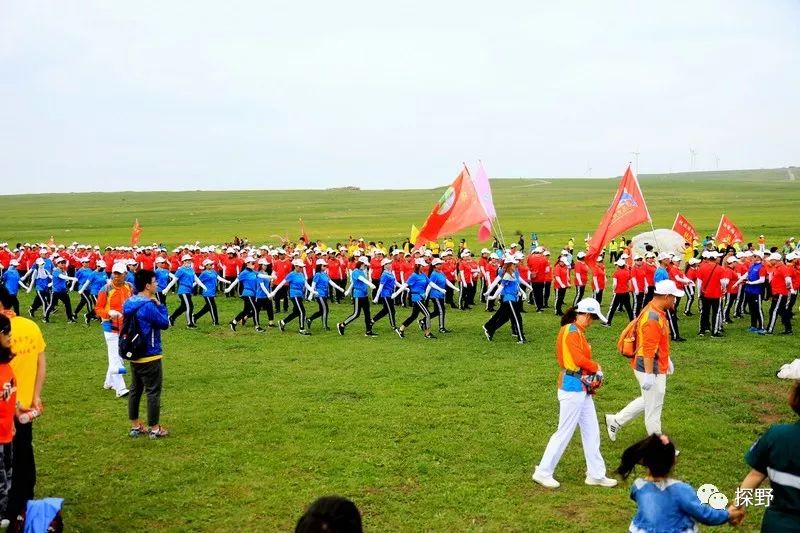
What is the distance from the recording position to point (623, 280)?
19594mm

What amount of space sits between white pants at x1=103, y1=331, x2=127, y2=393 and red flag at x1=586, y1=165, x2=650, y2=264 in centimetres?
1210

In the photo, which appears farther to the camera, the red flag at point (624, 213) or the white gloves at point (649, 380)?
the red flag at point (624, 213)

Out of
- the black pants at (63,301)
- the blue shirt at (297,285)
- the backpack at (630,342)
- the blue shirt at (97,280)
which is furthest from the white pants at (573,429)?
the black pants at (63,301)

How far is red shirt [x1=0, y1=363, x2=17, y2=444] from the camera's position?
20.1ft

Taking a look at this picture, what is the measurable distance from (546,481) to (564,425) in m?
0.72

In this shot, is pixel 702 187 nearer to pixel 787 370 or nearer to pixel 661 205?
pixel 661 205

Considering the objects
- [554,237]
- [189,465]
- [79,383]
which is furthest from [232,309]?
[554,237]

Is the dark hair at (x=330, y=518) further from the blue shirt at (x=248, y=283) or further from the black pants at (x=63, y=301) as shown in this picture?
the black pants at (x=63, y=301)

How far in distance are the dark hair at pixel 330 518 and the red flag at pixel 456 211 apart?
18.6 meters

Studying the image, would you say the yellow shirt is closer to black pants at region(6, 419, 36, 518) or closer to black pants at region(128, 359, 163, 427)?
black pants at region(6, 419, 36, 518)

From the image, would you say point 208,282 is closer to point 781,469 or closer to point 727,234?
point 781,469

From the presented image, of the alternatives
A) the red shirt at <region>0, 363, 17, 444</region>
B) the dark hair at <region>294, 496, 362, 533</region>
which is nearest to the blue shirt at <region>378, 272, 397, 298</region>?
the red shirt at <region>0, 363, 17, 444</region>

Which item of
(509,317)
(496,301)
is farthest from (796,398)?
(496,301)

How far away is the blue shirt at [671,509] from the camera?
4688 mm
